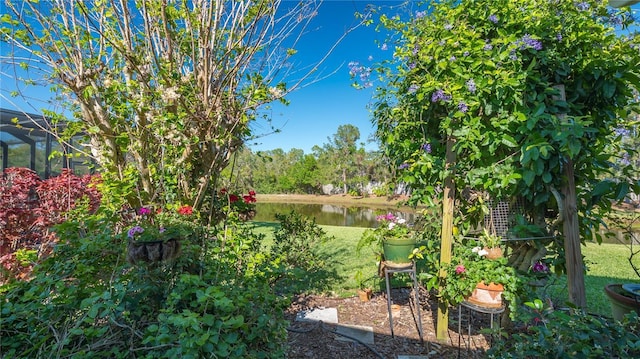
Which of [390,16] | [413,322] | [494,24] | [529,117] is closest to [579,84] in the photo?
[529,117]

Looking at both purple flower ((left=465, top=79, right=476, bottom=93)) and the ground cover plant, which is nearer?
the ground cover plant

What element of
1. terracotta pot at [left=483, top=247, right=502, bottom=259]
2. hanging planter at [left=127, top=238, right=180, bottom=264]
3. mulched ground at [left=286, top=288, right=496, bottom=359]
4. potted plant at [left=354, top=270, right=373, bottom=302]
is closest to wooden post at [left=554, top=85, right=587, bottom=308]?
terracotta pot at [left=483, top=247, right=502, bottom=259]

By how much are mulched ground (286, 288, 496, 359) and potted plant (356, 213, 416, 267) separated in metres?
0.53

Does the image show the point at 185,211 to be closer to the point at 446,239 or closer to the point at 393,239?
the point at 393,239

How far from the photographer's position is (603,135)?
178cm

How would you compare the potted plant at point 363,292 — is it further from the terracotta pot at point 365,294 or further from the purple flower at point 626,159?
the purple flower at point 626,159

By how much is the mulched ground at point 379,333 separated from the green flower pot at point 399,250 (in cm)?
55

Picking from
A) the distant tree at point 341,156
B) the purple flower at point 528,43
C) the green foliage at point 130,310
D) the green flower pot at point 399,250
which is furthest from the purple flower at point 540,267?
the distant tree at point 341,156

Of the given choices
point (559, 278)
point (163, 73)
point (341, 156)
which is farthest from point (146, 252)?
point (341, 156)

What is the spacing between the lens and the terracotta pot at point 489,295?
1845 mm

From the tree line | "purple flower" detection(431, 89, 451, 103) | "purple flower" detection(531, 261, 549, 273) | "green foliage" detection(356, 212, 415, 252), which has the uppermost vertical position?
the tree line

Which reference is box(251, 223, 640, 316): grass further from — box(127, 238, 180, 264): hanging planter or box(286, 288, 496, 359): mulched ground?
box(127, 238, 180, 264): hanging planter

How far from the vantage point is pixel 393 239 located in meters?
2.32

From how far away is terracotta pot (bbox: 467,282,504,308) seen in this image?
1.84 meters
